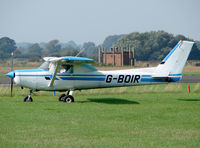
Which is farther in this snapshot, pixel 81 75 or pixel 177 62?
pixel 177 62

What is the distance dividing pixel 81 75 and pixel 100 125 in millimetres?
6777

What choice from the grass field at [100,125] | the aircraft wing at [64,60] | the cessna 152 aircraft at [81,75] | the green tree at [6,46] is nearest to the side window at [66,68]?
the cessna 152 aircraft at [81,75]

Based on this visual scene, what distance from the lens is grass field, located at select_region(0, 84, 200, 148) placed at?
8391 millimetres

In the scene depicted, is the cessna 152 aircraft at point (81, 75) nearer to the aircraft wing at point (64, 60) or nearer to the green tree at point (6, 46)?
the aircraft wing at point (64, 60)

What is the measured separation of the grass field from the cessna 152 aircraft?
1.48 metres

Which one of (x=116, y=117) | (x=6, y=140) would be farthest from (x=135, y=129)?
(x=6, y=140)

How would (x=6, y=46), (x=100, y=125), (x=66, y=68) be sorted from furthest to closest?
1. (x=6, y=46)
2. (x=66, y=68)
3. (x=100, y=125)

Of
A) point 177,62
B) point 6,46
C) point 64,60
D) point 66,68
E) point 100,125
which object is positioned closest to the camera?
point 100,125

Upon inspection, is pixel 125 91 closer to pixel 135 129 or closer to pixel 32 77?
pixel 32 77

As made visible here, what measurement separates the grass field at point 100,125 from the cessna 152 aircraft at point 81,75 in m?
1.48

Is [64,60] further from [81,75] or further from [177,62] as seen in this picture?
[177,62]

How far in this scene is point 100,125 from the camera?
418 inches

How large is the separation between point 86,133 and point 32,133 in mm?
1492

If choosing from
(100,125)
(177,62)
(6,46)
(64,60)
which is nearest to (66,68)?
(64,60)
